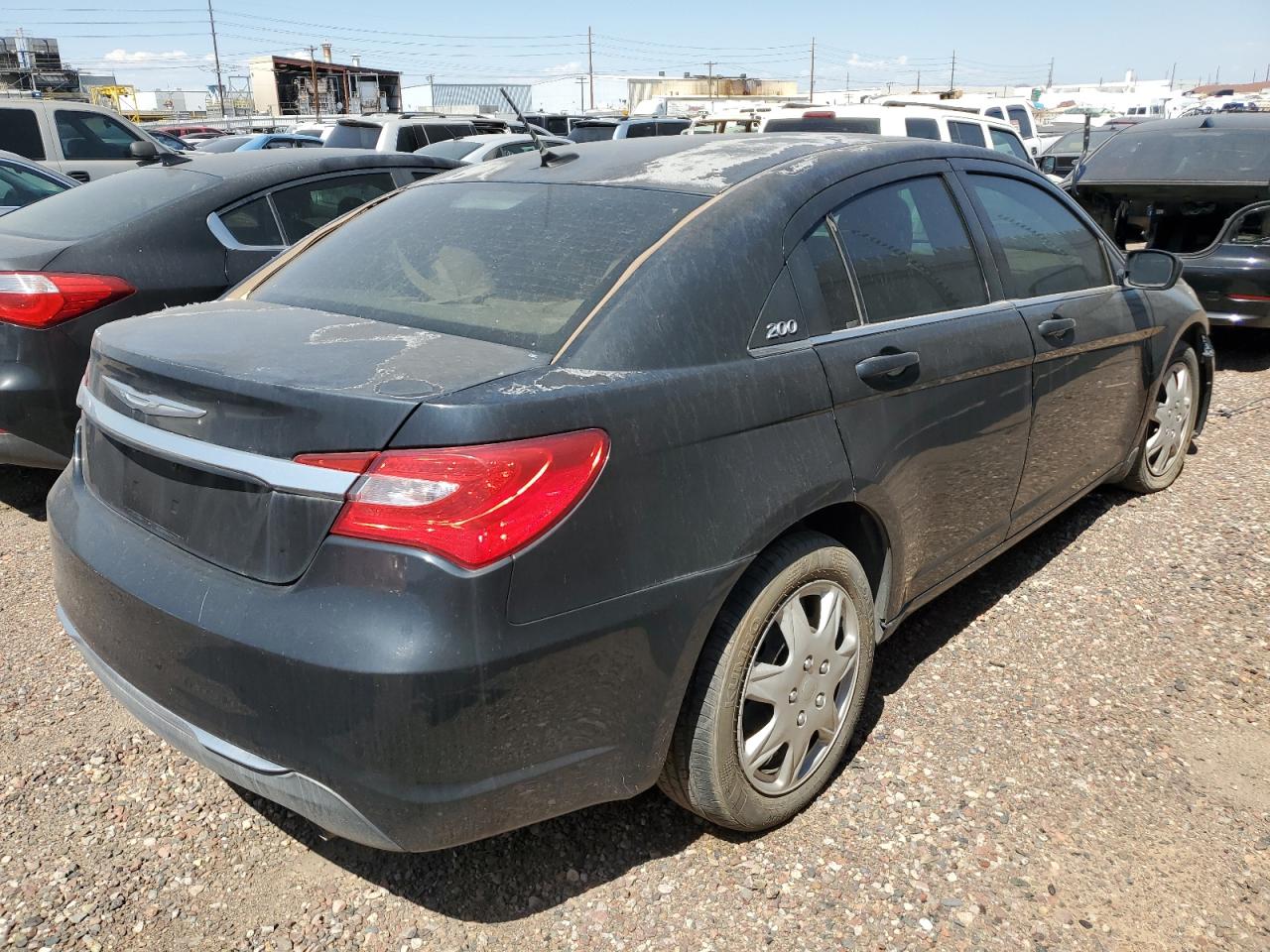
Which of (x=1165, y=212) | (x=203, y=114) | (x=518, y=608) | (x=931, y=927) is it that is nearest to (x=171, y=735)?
(x=518, y=608)

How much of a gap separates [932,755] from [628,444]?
4.91ft

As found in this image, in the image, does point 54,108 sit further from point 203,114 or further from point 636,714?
point 203,114

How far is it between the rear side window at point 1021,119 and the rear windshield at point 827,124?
641 cm

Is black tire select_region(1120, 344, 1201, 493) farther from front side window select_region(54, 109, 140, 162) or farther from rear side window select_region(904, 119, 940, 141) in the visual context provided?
front side window select_region(54, 109, 140, 162)

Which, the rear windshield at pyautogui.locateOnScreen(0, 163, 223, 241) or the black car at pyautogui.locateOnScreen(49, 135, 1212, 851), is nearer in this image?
the black car at pyautogui.locateOnScreen(49, 135, 1212, 851)

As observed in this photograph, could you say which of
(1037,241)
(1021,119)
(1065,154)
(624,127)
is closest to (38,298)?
(1037,241)

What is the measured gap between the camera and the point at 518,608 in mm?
1891

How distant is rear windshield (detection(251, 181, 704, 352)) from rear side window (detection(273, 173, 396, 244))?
87.3 inches

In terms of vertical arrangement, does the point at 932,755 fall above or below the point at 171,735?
below

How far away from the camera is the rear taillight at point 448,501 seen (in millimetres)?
1858

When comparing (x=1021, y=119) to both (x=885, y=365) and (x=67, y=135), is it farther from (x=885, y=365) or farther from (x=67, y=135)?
(x=885, y=365)

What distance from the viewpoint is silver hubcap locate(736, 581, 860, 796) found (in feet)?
8.05

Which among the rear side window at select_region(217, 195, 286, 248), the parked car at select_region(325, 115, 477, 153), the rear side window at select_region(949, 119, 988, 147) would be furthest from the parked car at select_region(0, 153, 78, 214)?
the rear side window at select_region(949, 119, 988, 147)

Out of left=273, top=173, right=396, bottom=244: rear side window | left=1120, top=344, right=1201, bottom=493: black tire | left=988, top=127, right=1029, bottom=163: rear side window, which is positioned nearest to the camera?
left=1120, top=344, right=1201, bottom=493: black tire
